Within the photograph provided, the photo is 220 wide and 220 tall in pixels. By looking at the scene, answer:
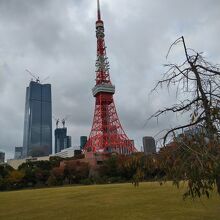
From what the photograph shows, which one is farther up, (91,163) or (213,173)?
(91,163)

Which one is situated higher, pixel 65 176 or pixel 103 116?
A: pixel 103 116

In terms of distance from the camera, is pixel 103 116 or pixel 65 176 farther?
pixel 103 116

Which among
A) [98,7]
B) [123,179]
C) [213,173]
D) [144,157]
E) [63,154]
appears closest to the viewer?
[213,173]

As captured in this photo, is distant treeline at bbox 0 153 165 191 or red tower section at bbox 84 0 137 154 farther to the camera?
red tower section at bbox 84 0 137 154

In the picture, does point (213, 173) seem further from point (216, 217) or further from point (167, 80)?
point (216, 217)

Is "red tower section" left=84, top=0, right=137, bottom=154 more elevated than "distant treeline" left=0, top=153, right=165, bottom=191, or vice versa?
"red tower section" left=84, top=0, right=137, bottom=154

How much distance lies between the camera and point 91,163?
65750mm

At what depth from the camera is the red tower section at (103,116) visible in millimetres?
73688

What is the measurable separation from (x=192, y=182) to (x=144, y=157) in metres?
1.06

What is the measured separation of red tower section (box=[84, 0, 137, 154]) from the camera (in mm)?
73688

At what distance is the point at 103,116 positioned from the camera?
75812 millimetres

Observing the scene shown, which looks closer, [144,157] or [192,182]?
[192,182]

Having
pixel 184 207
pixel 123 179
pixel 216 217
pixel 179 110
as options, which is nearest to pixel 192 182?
pixel 179 110

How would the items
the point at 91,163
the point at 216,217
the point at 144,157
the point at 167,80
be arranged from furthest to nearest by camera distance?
the point at 91,163, the point at 216,217, the point at 167,80, the point at 144,157
